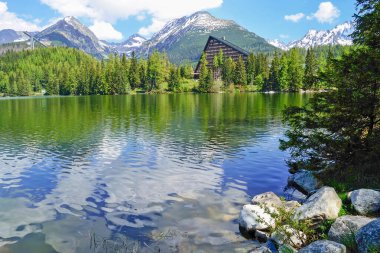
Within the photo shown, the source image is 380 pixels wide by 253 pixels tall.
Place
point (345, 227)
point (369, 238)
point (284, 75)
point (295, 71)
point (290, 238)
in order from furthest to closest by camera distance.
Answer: point (284, 75), point (295, 71), point (290, 238), point (345, 227), point (369, 238)

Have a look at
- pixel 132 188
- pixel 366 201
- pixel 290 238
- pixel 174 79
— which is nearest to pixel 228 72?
pixel 174 79

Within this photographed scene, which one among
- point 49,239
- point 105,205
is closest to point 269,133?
point 105,205

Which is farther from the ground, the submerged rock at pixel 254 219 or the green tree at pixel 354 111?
the green tree at pixel 354 111

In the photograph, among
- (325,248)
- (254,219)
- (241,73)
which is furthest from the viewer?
(241,73)

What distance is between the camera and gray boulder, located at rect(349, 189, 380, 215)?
13.4 metres

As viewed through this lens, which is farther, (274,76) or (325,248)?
(274,76)

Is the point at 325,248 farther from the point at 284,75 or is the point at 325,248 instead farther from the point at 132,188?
the point at 284,75

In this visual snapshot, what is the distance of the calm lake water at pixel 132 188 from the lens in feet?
48.4

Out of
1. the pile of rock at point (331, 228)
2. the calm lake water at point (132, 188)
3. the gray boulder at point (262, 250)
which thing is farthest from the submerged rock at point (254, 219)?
the gray boulder at point (262, 250)

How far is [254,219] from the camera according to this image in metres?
15.4

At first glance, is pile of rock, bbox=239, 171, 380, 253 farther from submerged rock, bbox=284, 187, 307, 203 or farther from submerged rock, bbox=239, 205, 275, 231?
submerged rock, bbox=284, 187, 307, 203

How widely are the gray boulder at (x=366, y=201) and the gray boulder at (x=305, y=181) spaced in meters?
5.08

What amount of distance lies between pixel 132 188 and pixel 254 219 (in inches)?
380

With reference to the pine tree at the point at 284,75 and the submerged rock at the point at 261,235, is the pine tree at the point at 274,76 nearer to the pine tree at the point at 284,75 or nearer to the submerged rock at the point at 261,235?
the pine tree at the point at 284,75
